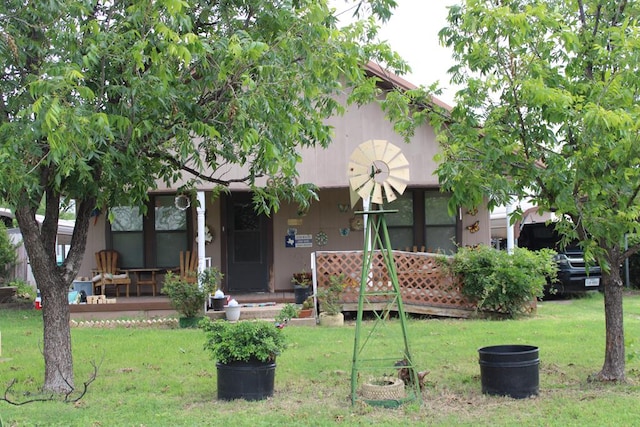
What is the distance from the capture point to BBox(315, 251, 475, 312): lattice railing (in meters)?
A: 12.8

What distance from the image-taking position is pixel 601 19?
24.2ft

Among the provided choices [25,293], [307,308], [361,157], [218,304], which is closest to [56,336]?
[361,157]

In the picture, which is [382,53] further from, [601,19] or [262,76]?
[601,19]

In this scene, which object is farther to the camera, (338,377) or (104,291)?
(104,291)

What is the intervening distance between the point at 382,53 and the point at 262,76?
154cm

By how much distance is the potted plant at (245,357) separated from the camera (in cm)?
664

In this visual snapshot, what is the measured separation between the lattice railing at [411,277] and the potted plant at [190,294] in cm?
208

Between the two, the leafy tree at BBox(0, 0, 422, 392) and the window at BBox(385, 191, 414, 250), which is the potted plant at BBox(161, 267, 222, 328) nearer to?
the window at BBox(385, 191, 414, 250)

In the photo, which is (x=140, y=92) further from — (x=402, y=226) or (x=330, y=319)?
(x=402, y=226)

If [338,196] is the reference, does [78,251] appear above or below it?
below

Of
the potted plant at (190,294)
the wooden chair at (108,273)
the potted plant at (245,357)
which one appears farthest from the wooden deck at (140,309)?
the potted plant at (245,357)

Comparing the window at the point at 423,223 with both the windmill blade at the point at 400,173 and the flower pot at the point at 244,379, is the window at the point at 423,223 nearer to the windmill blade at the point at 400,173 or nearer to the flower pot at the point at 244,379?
the windmill blade at the point at 400,173

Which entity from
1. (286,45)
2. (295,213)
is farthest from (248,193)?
(286,45)

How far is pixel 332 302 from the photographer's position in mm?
12320
